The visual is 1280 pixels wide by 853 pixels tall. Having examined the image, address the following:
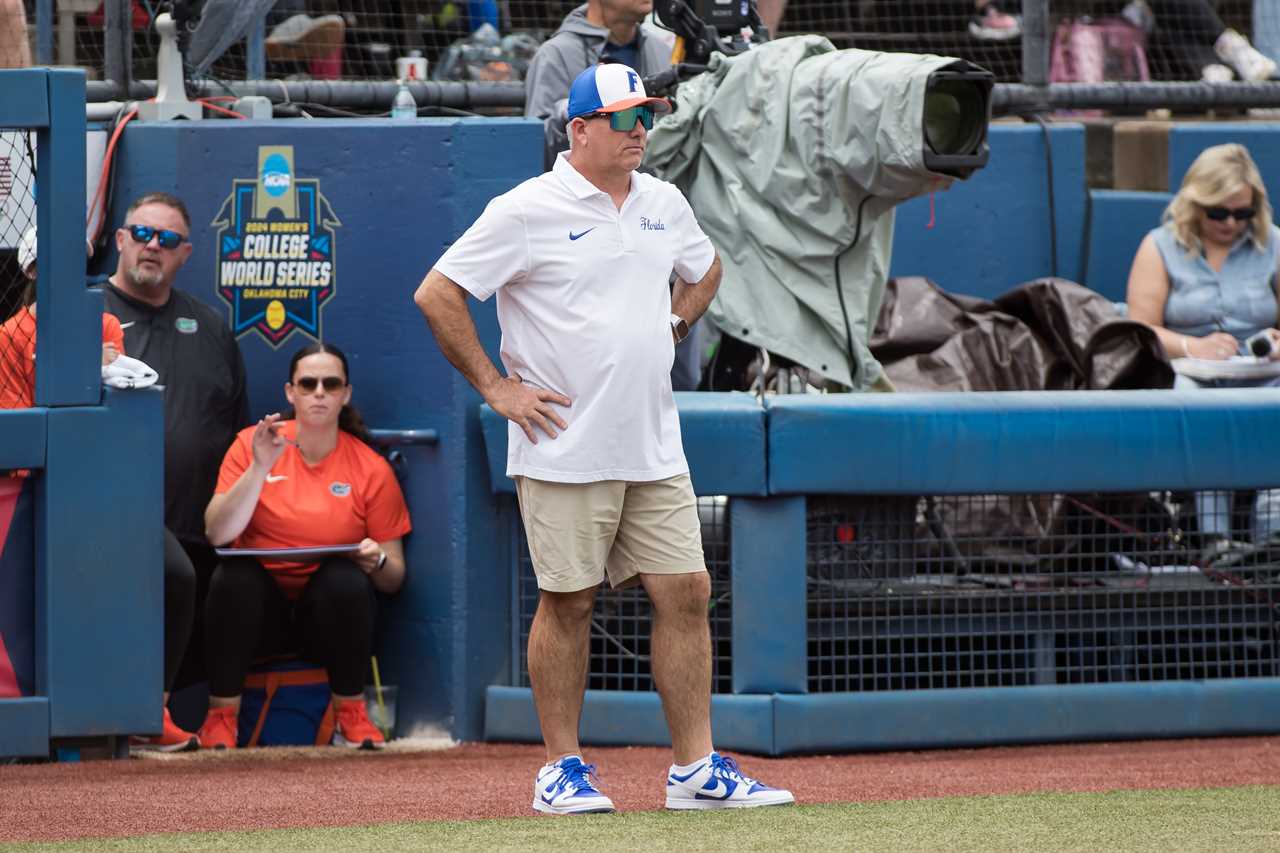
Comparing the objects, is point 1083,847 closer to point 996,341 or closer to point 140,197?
point 996,341

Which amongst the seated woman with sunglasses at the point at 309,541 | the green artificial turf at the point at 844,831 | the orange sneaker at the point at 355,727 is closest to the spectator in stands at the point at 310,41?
the seated woman with sunglasses at the point at 309,541

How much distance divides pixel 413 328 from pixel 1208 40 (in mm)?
5365

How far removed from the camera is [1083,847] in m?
4.07

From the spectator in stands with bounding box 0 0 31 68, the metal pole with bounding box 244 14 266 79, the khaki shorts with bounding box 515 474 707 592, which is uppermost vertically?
the metal pole with bounding box 244 14 266 79

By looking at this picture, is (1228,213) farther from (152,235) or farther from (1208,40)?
(152,235)

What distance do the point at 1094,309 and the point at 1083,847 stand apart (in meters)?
3.20

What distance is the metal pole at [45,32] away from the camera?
802 centimetres

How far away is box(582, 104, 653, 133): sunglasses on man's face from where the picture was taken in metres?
4.61

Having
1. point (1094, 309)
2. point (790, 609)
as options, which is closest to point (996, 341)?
point (1094, 309)

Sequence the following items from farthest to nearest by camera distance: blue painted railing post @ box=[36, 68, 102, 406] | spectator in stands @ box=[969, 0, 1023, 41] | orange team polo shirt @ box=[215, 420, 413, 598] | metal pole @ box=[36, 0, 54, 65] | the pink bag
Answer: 1. the pink bag
2. spectator in stands @ box=[969, 0, 1023, 41]
3. metal pole @ box=[36, 0, 54, 65]
4. orange team polo shirt @ box=[215, 420, 413, 598]
5. blue painted railing post @ box=[36, 68, 102, 406]

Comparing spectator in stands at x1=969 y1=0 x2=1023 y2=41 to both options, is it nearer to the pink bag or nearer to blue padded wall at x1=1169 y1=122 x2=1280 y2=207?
the pink bag

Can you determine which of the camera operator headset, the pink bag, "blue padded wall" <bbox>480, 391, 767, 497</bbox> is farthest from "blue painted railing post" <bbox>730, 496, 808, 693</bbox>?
the pink bag

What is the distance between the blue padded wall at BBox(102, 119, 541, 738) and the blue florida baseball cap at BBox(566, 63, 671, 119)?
1.57 m

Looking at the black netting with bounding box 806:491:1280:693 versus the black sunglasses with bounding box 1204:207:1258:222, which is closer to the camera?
the black netting with bounding box 806:491:1280:693
